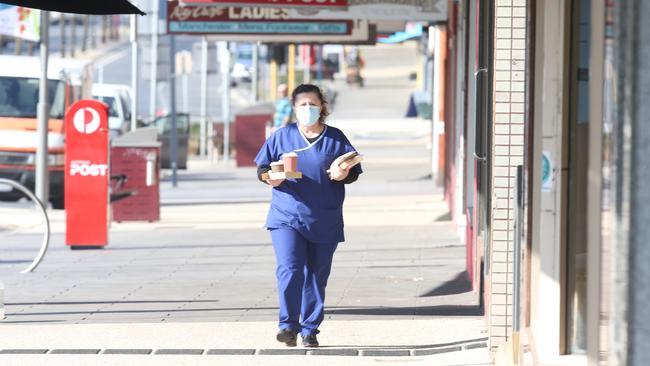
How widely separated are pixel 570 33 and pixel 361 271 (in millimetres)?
7102

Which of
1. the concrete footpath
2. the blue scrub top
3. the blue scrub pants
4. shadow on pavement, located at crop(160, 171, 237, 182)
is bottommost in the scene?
shadow on pavement, located at crop(160, 171, 237, 182)

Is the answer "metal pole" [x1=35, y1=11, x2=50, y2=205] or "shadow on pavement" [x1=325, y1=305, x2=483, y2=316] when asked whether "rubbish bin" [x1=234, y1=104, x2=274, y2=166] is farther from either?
"shadow on pavement" [x1=325, y1=305, x2=483, y2=316]

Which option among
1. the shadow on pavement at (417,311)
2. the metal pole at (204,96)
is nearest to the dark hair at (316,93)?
the shadow on pavement at (417,311)

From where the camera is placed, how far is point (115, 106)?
28.0 metres

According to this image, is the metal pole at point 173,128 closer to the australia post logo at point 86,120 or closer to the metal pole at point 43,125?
the metal pole at point 43,125

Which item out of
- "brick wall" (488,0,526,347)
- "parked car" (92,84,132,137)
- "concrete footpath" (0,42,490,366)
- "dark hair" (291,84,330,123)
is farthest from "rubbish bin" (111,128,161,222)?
"brick wall" (488,0,526,347)

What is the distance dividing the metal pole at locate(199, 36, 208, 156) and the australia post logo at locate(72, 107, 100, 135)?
9.17 m

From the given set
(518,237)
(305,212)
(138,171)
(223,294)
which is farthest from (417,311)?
(138,171)

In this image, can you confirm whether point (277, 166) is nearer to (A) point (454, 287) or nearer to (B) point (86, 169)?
(A) point (454, 287)

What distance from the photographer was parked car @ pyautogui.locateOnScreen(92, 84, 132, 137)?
88.3 ft

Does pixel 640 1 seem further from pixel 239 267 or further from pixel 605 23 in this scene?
pixel 239 267

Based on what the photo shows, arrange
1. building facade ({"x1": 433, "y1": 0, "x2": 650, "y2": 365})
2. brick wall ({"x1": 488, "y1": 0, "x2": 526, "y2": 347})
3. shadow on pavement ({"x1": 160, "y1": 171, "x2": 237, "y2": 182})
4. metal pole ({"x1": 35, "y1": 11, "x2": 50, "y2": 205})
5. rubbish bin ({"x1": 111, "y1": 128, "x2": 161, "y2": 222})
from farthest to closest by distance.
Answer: shadow on pavement ({"x1": 160, "y1": 171, "x2": 237, "y2": 182})
metal pole ({"x1": 35, "y1": 11, "x2": 50, "y2": 205})
rubbish bin ({"x1": 111, "y1": 128, "x2": 161, "y2": 222})
brick wall ({"x1": 488, "y1": 0, "x2": 526, "y2": 347})
building facade ({"x1": 433, "y1": 0, "x2": 650, "y2": 365})

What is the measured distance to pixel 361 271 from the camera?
13055 millimetres

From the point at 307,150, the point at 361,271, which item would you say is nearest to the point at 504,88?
the point at 307,150
